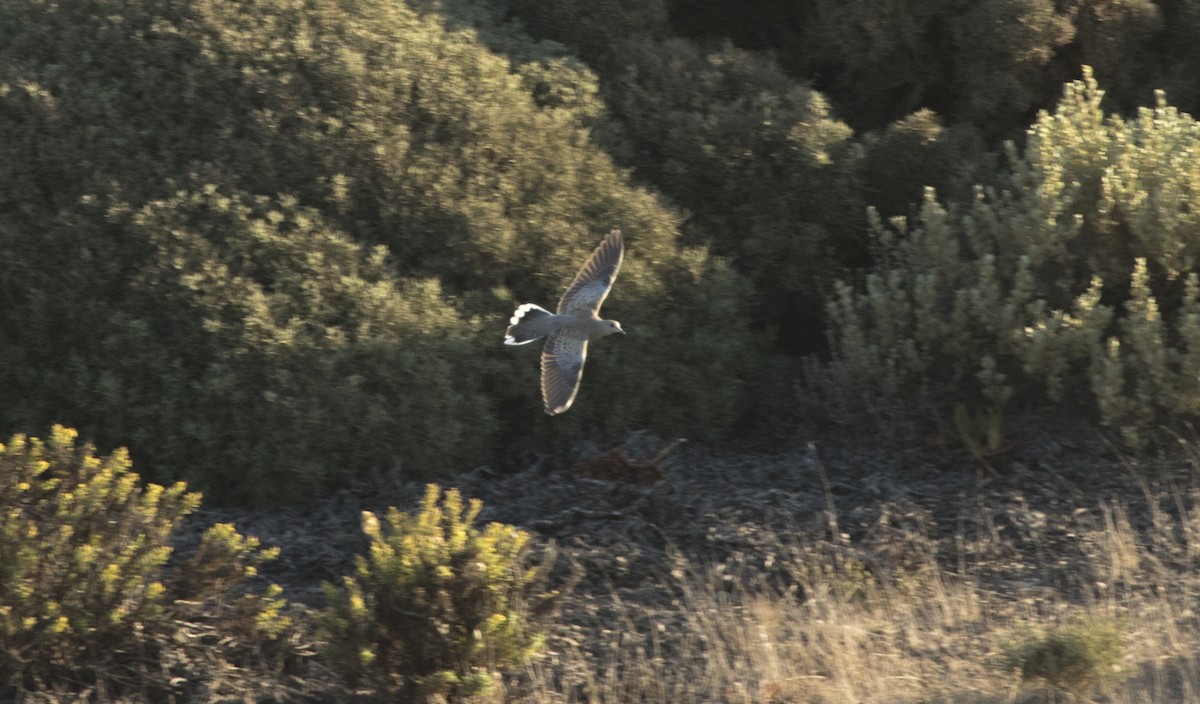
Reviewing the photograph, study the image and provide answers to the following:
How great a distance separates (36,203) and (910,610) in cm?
423

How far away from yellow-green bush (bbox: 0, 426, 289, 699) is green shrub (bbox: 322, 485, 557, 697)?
0.37m

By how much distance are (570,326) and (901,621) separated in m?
1.87

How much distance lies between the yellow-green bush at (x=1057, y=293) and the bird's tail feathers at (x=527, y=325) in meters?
1.49

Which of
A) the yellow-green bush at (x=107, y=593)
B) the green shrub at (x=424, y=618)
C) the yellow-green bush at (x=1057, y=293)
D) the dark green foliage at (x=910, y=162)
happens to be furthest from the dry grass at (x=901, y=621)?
the dark green foliage at (x=910, y=162)

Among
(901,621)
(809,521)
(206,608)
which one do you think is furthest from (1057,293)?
(206,608)

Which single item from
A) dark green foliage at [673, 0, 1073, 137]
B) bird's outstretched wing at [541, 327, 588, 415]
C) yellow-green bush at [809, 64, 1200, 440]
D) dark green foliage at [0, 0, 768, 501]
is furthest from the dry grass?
dark green foliage at [673, 0, 1073, 137]

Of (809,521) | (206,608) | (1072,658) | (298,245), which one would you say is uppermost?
(1072,658)

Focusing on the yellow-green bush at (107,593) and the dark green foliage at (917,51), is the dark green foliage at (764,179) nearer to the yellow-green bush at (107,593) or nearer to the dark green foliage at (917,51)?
the dark green foliage at (917,51)

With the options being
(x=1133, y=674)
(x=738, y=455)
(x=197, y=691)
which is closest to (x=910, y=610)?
(x=1133, y=674)

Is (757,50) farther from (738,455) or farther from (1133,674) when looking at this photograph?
(1133,674)

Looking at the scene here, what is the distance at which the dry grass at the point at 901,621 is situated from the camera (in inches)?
178

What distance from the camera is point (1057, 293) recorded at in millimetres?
6457

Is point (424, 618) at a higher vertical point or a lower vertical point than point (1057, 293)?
lower

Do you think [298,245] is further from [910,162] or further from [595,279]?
[910,162]
